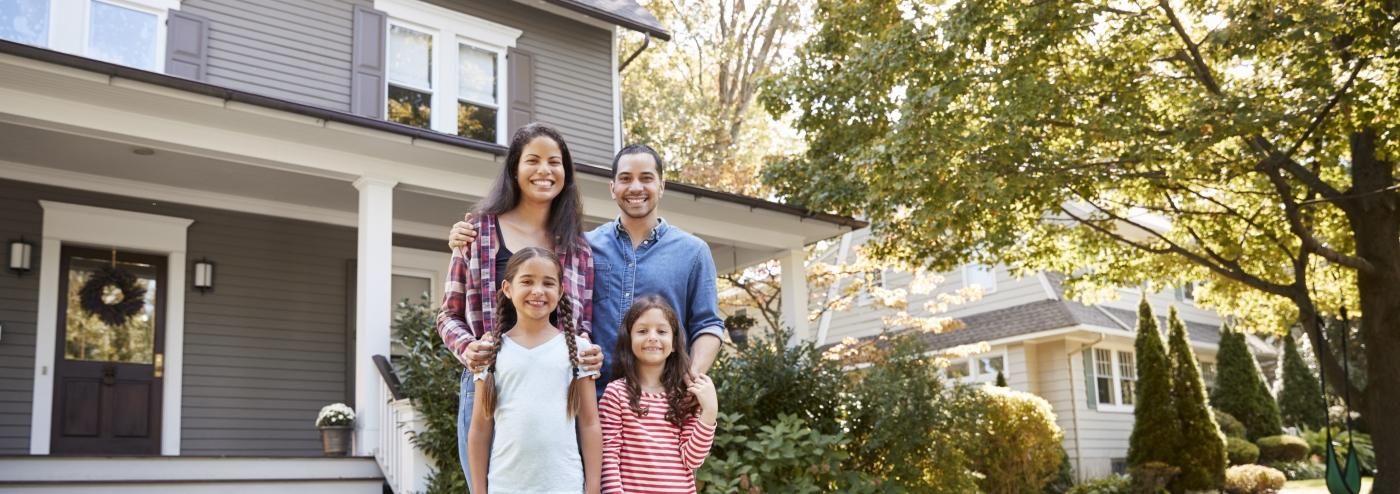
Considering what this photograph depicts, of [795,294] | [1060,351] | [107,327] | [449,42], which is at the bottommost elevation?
[1060,351]

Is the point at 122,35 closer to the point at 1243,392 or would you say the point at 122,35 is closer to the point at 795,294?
the point at 795,294

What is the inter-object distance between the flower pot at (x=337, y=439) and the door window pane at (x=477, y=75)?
13.9ft

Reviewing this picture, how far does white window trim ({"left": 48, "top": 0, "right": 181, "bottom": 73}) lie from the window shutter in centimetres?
1476

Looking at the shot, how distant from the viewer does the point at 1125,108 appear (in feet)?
32.3

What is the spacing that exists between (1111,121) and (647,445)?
321 inches

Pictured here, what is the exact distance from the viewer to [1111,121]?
962 cm

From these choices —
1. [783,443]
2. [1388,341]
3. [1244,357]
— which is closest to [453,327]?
[783,443]

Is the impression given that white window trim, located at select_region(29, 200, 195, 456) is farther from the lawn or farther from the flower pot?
the lawn

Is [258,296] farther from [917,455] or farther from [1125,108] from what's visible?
[1125,108]

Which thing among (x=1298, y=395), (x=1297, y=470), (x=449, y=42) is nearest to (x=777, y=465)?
(x=449, y=42)

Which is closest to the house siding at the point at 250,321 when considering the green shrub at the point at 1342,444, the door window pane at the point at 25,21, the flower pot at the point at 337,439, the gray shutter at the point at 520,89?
the door window pane at the point at 25,21

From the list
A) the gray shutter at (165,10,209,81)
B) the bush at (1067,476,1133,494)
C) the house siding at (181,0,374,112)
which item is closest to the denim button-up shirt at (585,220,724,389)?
the gray shutter at (165,10,209,81)

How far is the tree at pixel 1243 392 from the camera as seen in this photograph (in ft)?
62.6

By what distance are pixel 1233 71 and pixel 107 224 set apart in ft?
38.0
